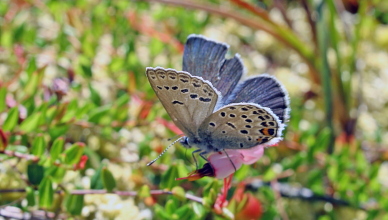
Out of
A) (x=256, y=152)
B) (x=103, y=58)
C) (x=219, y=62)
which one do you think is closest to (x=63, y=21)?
(x=103, y=58)

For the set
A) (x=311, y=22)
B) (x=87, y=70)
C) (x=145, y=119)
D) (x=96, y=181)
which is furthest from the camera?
(x=311, y=22)

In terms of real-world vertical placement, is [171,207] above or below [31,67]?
below

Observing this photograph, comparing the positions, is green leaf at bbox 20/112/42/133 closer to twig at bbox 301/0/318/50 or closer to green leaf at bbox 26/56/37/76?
green leaf at bbox 26/56/37/76

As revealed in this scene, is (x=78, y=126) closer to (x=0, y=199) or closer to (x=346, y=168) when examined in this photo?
(x=0, y=199)

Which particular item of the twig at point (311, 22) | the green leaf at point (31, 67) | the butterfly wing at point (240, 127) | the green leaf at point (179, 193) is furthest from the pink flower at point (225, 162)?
the twig at point (311, 22)

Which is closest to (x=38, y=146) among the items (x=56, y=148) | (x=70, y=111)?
(x=56, y=148)

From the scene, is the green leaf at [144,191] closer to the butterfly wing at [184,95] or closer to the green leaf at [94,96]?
the butterfly wing at [184,95]

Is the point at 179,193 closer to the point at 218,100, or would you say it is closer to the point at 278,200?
the point at 218,100
